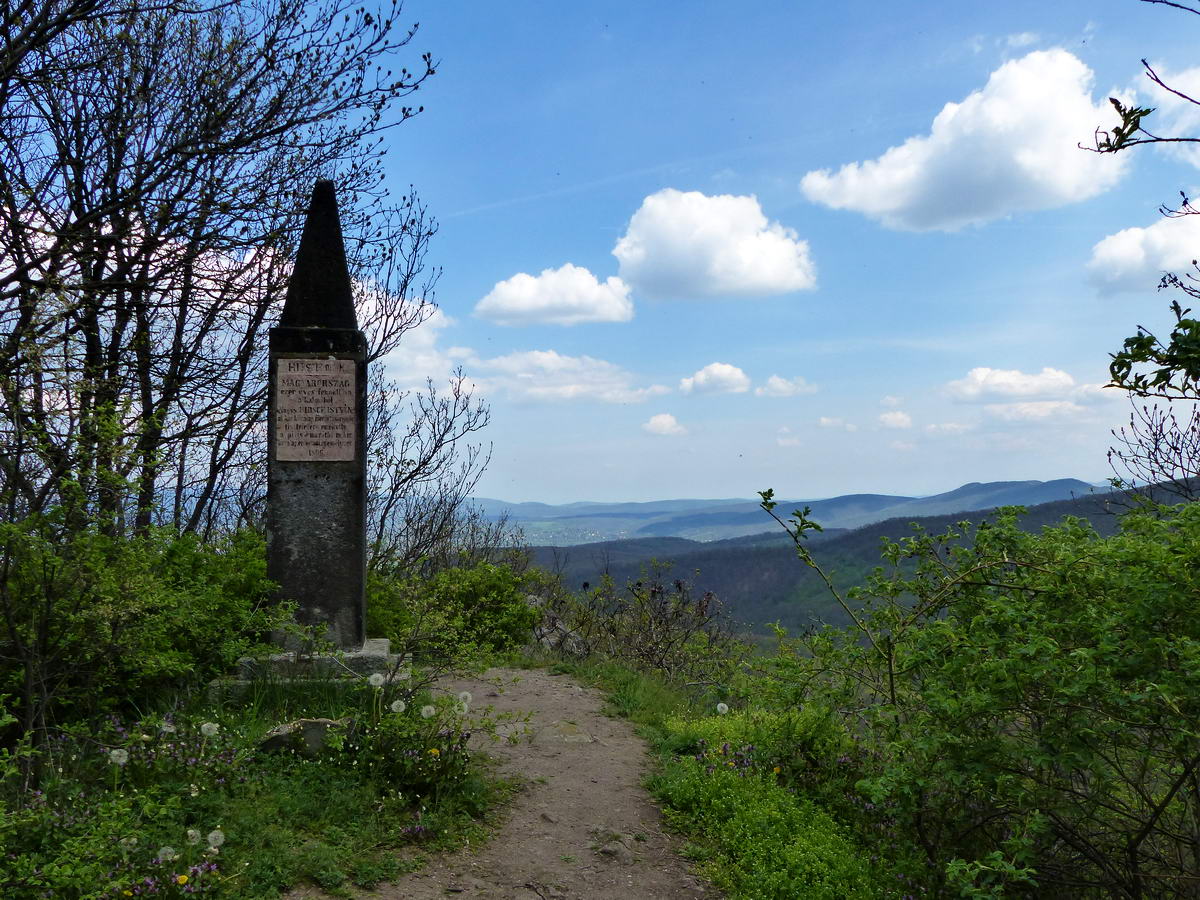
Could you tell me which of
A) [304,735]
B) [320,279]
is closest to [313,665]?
[304,735]

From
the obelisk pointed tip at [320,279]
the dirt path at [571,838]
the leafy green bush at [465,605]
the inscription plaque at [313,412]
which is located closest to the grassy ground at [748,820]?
the dirt path at [571,838]

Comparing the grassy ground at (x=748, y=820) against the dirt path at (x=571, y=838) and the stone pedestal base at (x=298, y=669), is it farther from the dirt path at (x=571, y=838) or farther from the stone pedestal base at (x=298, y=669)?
the stone pedestal base at (x=298, y=669)

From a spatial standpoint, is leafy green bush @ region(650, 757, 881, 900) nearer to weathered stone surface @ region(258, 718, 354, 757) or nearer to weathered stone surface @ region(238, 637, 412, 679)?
weathered stone surface @ region(258, 718, 354, 757)

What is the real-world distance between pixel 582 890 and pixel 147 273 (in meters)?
7.93

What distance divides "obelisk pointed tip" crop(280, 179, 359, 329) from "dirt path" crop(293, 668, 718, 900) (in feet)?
12.4

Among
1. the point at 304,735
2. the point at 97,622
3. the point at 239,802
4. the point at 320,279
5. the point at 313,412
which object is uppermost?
the point at 320,279

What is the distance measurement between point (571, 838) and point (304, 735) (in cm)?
188

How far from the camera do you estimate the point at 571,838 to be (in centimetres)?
517

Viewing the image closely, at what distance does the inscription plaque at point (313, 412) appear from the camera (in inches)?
278

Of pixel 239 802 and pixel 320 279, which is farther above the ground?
pixel 320 279

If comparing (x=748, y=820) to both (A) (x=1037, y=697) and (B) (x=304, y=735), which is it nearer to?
(A) (x=1037, y=697)

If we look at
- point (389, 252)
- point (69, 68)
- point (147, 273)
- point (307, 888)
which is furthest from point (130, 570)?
point (389, 252)

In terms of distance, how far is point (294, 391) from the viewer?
709 centimetres

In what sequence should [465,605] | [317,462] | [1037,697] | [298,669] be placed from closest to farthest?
[1037,697] < [298,669] < [317,462] < [465,605]
